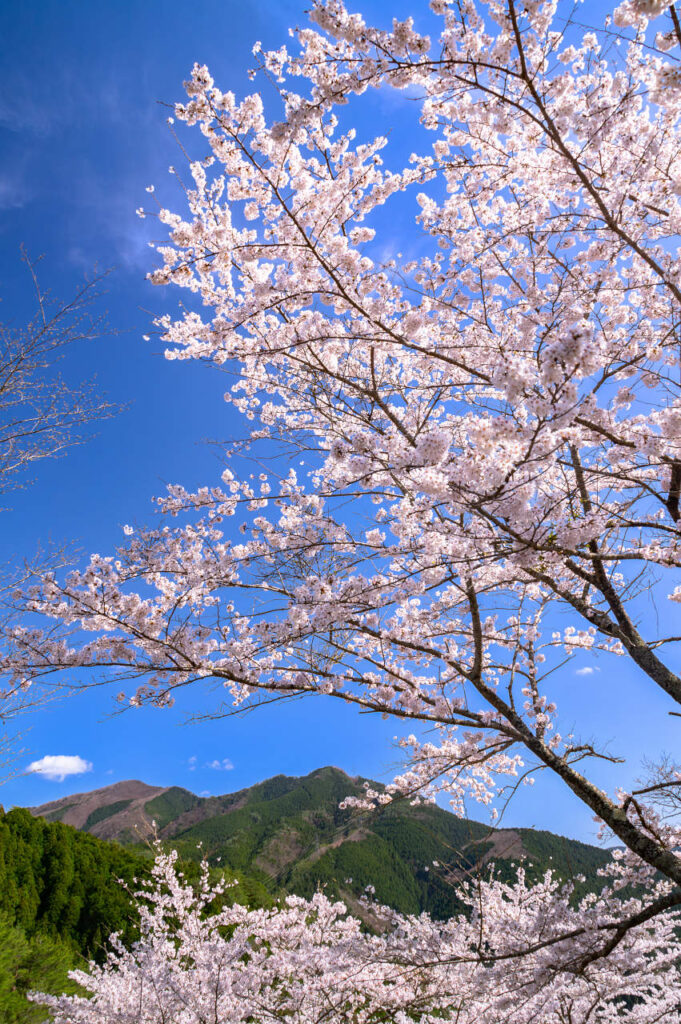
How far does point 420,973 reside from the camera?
448 centimetres

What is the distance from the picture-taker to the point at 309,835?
5053cm

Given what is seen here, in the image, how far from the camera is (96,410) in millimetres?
5805

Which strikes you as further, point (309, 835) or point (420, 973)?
point (309, 835)

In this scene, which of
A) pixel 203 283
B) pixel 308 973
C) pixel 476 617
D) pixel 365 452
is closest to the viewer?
pixel 365 452

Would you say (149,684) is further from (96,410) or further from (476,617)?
(96,410)

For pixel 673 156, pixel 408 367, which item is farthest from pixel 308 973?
pixel 673 156

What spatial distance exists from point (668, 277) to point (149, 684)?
4.94 meters

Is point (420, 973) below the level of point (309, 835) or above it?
above

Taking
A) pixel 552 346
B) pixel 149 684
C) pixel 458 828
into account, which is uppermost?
pixel 552 346

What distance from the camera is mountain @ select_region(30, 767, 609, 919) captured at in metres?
27.7

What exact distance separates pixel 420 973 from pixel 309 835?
53914mm

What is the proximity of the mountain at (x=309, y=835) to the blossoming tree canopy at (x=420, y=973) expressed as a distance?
73 centimetres

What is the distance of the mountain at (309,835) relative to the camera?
27.7 metres

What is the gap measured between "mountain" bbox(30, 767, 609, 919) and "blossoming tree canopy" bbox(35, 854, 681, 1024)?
733mm
